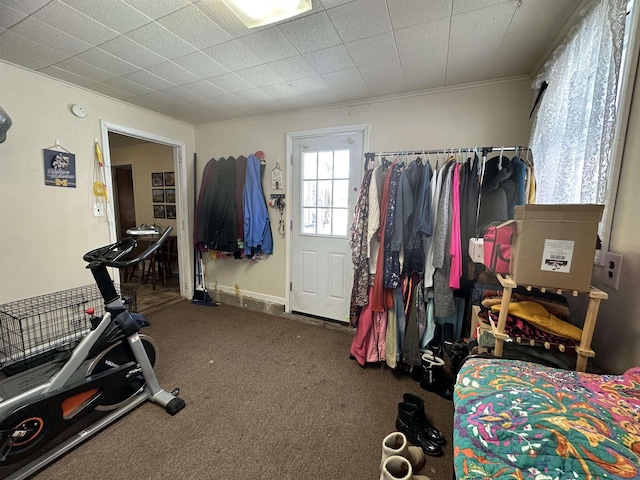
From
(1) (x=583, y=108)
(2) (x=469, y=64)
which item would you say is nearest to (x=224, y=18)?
(2) (x=469, y=64)

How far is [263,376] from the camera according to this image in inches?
78.0

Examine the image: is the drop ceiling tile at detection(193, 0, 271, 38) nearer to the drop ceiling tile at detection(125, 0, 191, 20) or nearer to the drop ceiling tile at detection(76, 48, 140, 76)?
the drop ceiling tile at detection(125, 0, 191, 20)

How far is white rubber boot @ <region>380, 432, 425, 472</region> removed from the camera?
49.1 inches

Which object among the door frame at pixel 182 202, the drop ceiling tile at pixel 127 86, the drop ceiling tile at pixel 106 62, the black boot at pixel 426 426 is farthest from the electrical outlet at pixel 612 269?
the door frame at pixel 182 202

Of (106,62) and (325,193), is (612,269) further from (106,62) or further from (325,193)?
(106,62)

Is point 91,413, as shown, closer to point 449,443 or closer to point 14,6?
point 449,443

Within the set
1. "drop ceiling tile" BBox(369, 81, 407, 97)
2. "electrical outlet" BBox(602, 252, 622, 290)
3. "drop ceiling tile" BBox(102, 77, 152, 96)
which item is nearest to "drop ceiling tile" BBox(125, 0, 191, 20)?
"drop ceiling tile" BBox(102, 77, 152, 96)

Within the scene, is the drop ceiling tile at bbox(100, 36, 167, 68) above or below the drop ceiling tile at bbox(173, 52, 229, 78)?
below

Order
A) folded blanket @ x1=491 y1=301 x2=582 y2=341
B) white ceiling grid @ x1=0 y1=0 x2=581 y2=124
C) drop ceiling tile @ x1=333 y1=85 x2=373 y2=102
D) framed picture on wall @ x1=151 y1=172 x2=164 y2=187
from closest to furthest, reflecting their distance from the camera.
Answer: folded blanket @ x1=491 y1=301 x2=582 y2=341, white ceiling grid @ x1=0 y1=0 x2=581 y2=124, drop ceiling tile @ x1=333 y1=85 x2=373 y2=102, framed picture on wall @ x1=151 y1=172 x2=164 y2=187

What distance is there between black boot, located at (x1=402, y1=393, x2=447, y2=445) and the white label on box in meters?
1.05

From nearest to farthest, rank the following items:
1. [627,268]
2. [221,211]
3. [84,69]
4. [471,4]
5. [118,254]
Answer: [627,268] < [471,4] < [118,254] < [84,69] < [221,211]

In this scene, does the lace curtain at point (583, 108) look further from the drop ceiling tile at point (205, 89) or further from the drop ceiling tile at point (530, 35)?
the drop ceiling tile at point (205, 89)

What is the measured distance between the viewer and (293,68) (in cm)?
198

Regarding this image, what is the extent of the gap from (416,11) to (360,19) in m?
0.30
